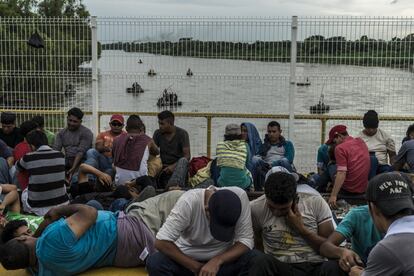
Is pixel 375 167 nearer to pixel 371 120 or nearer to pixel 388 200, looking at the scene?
pixel 371 120

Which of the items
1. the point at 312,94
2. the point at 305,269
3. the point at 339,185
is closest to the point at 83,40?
the point at 312,94

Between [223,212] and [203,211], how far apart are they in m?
0.29

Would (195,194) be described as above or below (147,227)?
above

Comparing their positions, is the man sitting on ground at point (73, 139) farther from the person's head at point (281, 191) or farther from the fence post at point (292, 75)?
the person's head at point (281, 191)

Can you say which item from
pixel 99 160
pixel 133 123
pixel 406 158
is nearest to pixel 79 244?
pixel 133 123

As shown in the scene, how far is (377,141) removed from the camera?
7215 millimetres

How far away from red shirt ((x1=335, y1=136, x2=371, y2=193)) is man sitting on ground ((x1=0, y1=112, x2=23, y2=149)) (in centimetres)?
460

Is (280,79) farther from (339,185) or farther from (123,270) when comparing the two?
(123,270)

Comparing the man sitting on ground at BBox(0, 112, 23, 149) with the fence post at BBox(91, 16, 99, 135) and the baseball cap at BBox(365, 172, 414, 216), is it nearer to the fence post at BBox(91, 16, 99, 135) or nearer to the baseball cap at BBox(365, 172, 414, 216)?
the fence post at BBox(91, 16, 99, 135)

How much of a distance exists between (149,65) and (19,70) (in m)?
2.32

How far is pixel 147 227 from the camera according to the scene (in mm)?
4539

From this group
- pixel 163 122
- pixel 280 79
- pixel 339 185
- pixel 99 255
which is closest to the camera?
pixel 99 255

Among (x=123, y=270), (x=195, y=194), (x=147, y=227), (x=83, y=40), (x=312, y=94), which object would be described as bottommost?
(x=123, y=270)

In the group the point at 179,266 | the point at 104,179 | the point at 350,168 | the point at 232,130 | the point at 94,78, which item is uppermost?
the point at 94,78
